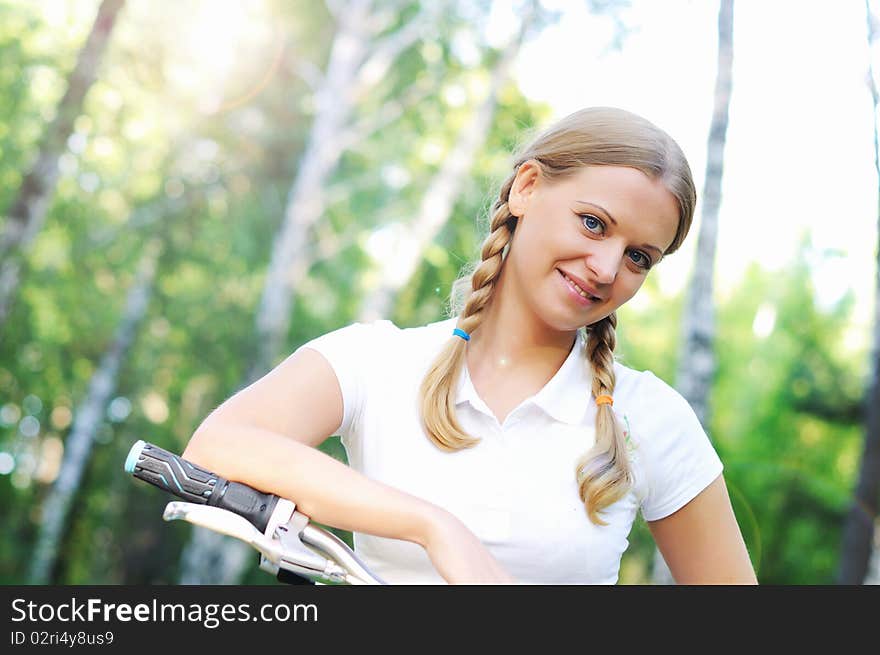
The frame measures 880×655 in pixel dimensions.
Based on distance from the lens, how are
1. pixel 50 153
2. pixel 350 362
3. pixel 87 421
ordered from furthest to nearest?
pixel 87 421 < pixel 50 153 < pixel 350 362

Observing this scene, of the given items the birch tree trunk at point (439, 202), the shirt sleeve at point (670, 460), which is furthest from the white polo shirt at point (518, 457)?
the birch tree trunk at point (439, 202)

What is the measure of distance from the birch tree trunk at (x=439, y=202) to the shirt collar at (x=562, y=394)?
334 inches

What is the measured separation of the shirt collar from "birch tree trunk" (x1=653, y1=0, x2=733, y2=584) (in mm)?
3868

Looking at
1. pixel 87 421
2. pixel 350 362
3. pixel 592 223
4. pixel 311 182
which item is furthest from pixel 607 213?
pixel 87 421

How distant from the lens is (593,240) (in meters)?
1.57

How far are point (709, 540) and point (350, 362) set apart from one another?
677 millimetres

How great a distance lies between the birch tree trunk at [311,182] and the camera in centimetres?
1130

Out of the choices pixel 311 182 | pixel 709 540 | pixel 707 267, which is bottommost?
pixel 709 540

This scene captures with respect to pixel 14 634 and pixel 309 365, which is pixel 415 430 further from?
pixel 14 634

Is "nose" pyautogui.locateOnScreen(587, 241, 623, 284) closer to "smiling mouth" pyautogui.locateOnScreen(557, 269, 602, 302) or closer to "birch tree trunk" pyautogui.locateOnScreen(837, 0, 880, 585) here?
"smiling mouth" pyautogui.locateOnScreen(557, 269, 602, 302)

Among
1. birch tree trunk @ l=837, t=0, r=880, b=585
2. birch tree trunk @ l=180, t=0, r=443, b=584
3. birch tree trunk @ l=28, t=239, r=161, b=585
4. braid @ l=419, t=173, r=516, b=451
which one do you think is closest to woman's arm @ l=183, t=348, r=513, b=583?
braid @ l=419, t=173, r=516, b=451

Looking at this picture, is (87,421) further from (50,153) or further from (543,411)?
(543,411)

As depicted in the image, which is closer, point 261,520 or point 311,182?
point 261,520

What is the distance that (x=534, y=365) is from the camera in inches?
70.0
